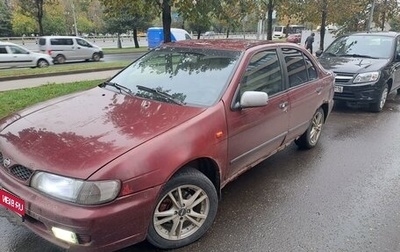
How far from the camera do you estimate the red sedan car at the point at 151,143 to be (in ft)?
7.21

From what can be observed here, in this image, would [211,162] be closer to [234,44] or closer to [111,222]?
[111,222]

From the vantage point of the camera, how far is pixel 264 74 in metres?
3.64

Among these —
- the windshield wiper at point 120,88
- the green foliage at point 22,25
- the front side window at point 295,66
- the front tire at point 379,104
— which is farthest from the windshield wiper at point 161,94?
the green foliage at point 22,25

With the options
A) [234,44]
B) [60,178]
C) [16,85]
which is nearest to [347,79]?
[234,44]

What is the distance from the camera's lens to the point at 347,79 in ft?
23.2

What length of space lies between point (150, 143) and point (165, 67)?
1.43 m

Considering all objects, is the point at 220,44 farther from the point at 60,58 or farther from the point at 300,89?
the point at 60,58

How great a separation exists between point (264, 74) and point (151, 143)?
175 cm

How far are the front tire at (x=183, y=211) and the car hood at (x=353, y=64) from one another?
18.1ft

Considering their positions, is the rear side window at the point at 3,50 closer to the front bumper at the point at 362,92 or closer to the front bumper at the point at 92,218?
the front bumper at the point at 362,92

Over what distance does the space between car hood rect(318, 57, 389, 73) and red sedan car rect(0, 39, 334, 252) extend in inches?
144

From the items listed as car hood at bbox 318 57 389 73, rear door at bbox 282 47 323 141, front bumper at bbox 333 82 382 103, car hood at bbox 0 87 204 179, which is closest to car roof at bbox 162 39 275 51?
rear door at bbox 282 47 323 141

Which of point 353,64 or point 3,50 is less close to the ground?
point 353,64

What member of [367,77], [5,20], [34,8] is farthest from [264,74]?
[5,20]
